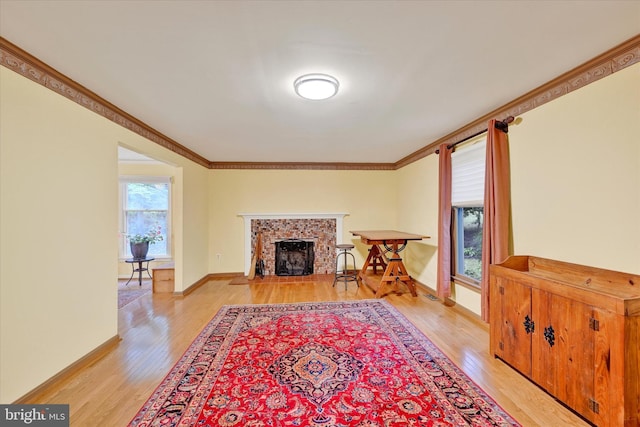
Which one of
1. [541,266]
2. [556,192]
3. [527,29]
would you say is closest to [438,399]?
[541,266]

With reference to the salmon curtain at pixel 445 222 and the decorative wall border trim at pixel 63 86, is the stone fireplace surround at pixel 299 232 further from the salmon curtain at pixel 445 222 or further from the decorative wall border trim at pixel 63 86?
the decorative wall border trim at pixel 63 86

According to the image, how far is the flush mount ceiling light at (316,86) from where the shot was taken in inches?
78.0

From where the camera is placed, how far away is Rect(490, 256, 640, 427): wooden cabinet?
1407mm

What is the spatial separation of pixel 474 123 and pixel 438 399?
285 centimetres

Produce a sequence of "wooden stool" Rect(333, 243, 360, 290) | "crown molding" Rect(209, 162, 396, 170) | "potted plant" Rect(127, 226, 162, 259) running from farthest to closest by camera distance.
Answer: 1. "crown molding" Rect(209, 162, 396, 170)
2. "wooden stool" Rect(333, 243, 360, 290)
3. "potted plant" Rect(127, 226, 162, 259)

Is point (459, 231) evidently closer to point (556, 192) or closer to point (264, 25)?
point (556, 192)

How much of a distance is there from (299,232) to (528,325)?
4.02 m

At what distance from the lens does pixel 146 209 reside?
507 centimetres

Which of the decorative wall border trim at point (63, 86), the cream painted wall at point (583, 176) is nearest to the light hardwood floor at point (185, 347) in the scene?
the cream painted wall at point (583, 176)

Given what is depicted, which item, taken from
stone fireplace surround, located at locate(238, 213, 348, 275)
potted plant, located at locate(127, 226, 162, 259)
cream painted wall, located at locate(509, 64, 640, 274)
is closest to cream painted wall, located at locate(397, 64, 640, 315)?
cream painted wall, located at locate(509, 64, 640, 274)

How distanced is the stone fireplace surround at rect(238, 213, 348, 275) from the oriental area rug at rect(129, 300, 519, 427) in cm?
241

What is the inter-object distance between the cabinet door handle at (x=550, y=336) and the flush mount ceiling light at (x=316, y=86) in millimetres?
2391

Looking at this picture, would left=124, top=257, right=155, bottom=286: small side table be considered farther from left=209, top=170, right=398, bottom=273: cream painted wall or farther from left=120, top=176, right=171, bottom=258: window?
left=209, top=170, right=398, bottom=273: cream painted wall

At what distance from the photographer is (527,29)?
4.89 feet
